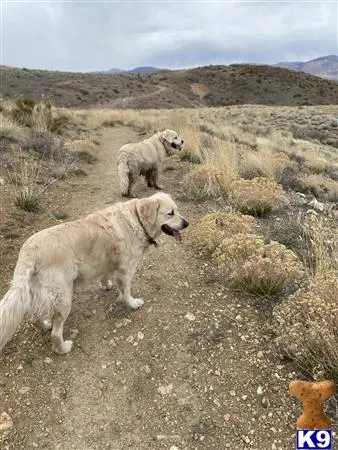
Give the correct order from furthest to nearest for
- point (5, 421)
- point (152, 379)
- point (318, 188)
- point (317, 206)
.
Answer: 1. point (318, 188)
2. point (317, 206)
3. point (152, 379)
4. point (5, 421)

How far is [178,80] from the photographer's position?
78375 mm

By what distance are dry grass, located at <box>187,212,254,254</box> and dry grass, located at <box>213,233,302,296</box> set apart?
72 cm

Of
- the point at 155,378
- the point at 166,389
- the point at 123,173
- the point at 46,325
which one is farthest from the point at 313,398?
the point at 123,173

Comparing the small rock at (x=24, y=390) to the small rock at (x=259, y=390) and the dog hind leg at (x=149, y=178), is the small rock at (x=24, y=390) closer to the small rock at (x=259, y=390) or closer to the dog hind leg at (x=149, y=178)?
the small rock at (x=259, y=390)

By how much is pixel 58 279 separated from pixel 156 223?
145 cm

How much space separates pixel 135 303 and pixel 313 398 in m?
2.63

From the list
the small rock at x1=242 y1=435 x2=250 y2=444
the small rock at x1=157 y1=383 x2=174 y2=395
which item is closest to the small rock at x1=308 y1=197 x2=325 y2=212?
the small rock at x1=157 y1=383 x2=174 y2=395

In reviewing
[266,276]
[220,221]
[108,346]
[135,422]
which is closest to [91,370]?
[108,346]

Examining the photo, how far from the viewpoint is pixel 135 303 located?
516 centimetres

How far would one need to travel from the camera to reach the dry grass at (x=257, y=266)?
5.05 metres

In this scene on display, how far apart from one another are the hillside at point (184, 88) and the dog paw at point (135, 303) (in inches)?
2098

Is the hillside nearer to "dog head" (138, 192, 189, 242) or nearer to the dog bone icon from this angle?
"dog head" (138, 192, 189, 242)

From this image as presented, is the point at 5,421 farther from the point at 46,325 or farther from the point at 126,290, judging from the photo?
the point at 126,290

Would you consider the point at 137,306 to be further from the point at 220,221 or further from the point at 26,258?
the point at 220,221
